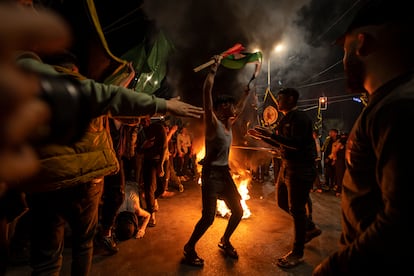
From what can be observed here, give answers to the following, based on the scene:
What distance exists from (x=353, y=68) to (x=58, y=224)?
2.86 m

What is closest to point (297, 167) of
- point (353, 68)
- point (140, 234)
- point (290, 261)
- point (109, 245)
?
point (290, 261)

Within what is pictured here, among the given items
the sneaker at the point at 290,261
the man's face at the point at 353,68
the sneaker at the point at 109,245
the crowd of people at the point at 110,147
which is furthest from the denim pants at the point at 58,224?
the sneaker at the point at 290,261

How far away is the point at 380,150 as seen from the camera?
111cm

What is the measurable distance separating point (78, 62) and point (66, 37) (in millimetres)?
2069

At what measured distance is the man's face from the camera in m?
1.46

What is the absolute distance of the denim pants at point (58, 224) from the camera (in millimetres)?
1998

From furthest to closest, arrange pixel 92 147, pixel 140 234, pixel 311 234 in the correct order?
pixel 140 234
pixel 311 234
pixel 92 147

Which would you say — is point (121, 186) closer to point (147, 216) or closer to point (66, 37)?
point (147, 216)

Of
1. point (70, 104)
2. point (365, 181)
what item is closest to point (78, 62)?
point (70, 104)

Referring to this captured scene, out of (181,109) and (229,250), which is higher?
(181,109)

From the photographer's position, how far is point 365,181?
1.28 metres

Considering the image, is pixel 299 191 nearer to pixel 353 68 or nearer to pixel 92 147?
pixel 353 68

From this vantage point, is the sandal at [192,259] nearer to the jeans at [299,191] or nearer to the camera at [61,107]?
the jeans at [299,191]

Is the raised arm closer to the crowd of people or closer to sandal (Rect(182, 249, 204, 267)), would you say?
the crowd of people
